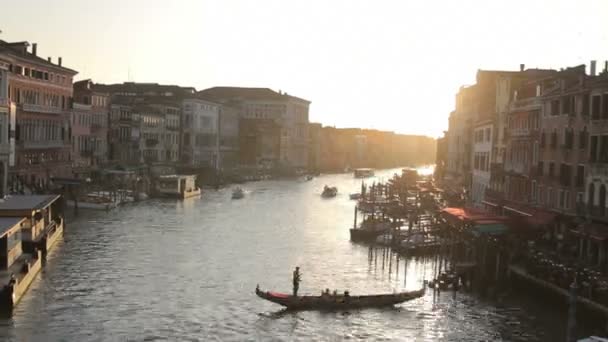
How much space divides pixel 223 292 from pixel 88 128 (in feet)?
137

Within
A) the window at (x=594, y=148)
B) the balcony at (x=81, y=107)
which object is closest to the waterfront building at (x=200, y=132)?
the balcony at (x=81, y=107)

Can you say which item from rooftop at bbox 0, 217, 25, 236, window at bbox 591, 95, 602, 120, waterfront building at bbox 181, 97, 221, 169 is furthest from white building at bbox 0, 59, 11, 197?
waterfront building at bbox 181, 97, 221, 169

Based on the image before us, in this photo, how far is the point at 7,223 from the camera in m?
29.4

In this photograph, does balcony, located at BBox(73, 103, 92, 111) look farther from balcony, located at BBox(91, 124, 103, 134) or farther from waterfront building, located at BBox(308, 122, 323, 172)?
waterfront building, located at BBox(308, 122, 323, 172)

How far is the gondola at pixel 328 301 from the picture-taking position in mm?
27516

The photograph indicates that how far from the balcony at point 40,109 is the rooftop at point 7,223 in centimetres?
2439

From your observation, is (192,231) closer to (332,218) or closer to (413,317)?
(332,218)

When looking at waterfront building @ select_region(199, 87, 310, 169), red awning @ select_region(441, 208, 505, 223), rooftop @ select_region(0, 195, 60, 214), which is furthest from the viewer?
waterfront building @ select_region(199, 87, 310, 169)

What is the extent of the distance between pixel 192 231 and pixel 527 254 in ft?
70.1

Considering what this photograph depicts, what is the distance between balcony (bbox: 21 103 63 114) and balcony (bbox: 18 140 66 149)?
2.05 metres

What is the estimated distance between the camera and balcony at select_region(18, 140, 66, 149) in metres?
54.2

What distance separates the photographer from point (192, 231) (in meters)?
47.9

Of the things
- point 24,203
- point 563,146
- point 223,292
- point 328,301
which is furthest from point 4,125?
point 563,146

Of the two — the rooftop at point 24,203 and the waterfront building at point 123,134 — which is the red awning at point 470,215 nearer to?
the rooftop at point 24,203
